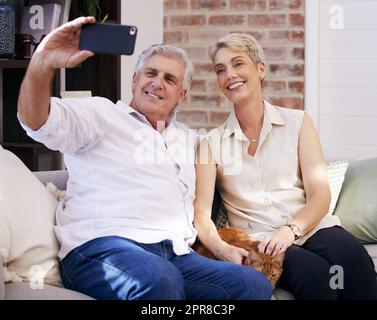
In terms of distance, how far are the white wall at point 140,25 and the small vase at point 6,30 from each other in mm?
737

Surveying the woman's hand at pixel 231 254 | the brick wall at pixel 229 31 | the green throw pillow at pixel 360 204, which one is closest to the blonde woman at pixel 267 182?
the woman's hand at pixel 231 254

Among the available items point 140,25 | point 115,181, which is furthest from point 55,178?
point 140,25

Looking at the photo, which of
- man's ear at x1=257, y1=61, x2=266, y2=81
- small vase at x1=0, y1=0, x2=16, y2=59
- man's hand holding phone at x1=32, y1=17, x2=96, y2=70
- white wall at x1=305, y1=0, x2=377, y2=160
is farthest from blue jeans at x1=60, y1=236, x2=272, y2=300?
white wall at x1=305, y1=0, x2=377, y2=160

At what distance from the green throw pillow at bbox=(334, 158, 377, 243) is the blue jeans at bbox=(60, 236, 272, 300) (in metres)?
0.71

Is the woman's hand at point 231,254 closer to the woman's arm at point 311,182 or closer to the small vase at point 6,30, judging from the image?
the woman's arm at point 311,182

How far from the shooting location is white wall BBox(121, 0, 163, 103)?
3.73 meters

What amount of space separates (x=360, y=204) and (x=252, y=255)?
0.68 m

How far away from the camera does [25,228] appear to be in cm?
189

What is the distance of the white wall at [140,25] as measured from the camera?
373 cm

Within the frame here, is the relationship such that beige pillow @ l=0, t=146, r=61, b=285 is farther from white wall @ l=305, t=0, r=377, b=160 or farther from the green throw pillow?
white wall @ l=305, t=0, r=377, b=160

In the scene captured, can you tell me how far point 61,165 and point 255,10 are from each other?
5.04 ft

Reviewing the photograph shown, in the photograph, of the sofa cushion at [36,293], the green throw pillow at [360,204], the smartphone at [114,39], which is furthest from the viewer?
the green throw pillow at [360,204]

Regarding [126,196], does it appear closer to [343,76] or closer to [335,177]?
[335,177]
